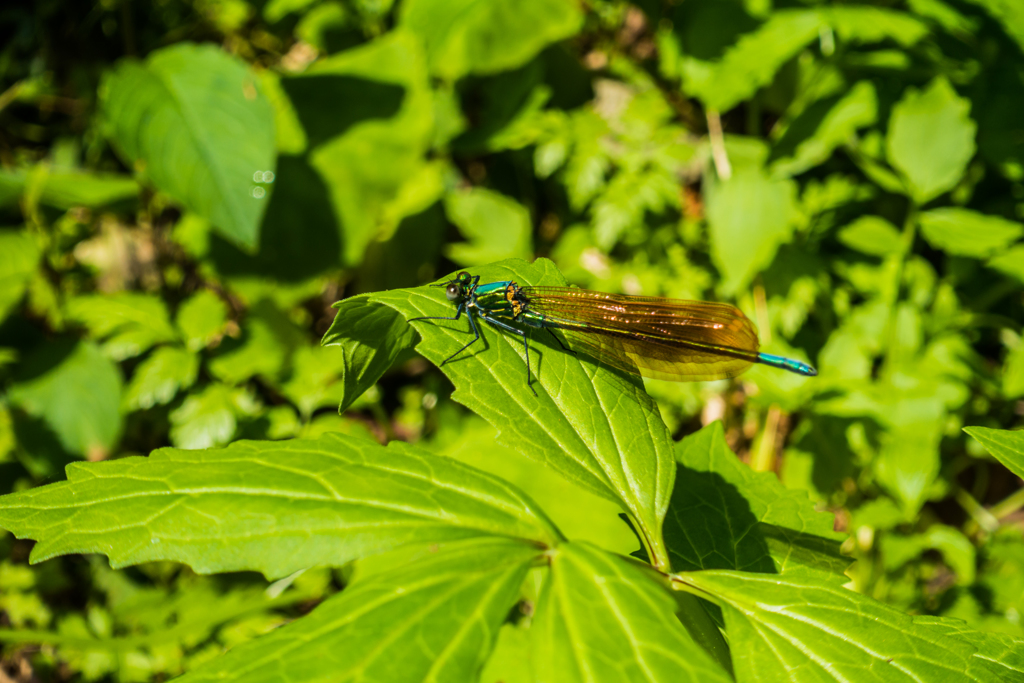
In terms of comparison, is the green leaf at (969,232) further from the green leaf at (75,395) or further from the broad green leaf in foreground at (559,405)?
the green leaf at (75,395)

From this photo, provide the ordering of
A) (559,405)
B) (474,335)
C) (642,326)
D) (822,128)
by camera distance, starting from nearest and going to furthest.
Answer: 1. (559,405)
2. (474,335)
3. (642,326)
4. (822,128)

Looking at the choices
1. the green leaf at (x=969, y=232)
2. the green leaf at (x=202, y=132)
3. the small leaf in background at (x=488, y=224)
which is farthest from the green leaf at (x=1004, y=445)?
the green leaf at (x=202, y=132)

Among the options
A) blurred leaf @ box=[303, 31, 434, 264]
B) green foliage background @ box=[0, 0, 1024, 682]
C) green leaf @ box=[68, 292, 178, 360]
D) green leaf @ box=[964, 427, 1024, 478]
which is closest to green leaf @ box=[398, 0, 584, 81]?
green foliage background @ box=[0, 0, 1024, 682]

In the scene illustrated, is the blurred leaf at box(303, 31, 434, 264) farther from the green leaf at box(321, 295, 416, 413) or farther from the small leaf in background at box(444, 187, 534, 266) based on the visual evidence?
the green leaf at box(321, 295, 416, 413)

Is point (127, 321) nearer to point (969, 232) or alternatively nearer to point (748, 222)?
point (748, 222)

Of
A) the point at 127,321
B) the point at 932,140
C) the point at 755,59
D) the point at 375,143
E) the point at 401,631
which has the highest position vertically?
the point at 755,59

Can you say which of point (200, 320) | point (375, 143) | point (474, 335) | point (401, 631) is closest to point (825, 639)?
point (401, 631)

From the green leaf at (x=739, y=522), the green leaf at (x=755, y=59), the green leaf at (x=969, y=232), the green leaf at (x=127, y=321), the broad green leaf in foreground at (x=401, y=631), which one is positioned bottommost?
the green leaf at (x=127, y=321)
